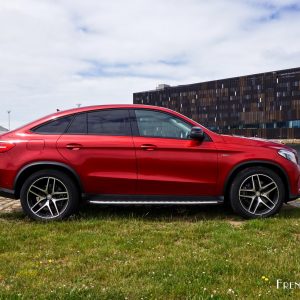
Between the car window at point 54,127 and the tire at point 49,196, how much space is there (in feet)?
1.96

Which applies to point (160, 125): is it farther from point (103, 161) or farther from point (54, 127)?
point (54, 127)

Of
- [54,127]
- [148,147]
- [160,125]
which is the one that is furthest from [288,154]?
[54,127]

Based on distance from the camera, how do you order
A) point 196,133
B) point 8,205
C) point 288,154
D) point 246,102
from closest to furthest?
point 196,133 < point 288,154 < point 8,205 < point 246,102

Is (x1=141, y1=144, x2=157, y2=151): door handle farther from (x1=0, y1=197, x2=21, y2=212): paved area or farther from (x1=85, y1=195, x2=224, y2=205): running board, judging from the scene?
(x1=0, y1=197, x2=21, y2=212): paved area

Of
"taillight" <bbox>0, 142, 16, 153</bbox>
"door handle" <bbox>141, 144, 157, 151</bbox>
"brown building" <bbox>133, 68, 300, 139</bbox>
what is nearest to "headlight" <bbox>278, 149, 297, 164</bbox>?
"door handle" <bbox>141, 144, 157, 151</bbox>

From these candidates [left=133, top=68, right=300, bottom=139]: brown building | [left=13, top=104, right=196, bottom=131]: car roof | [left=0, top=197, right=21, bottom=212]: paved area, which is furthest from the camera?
[left=133, top=68, right=300, bottom=139]: brown building

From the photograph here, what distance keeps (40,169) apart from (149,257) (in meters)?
2.56

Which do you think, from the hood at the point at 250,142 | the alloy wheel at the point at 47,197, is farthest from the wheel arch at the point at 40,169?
the hood at the point at 250,142

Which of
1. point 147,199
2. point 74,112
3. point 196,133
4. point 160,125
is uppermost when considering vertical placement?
point 74,112

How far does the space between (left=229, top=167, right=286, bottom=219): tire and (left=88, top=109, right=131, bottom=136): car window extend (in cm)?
176

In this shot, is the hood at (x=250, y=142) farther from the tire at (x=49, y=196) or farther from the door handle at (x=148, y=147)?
the tire at (x=49, y=196)

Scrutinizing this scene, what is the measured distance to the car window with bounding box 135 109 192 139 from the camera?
251 inches

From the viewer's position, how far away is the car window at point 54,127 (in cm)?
642

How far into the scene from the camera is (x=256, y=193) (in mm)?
6312
